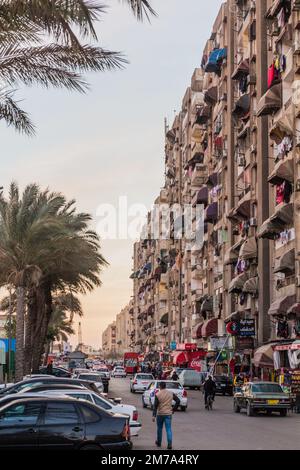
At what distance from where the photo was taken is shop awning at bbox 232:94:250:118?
216ft

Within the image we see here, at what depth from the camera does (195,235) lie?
94.8 m

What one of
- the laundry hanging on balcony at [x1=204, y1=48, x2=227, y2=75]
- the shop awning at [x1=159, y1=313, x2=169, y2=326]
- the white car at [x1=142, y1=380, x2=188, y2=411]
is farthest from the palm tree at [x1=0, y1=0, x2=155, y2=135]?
the shop awning at [x1=159, y1=313, x2=169, y2=326]

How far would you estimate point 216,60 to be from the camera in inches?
3091

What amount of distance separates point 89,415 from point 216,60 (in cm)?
6668

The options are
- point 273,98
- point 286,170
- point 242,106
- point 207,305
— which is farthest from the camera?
point 207,305

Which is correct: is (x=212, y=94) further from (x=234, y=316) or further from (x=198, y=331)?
(x=234, y=316)

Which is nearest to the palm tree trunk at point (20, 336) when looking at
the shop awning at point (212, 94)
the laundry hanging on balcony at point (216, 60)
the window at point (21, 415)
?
the window at point (21, 415)

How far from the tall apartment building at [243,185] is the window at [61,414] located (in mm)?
33739

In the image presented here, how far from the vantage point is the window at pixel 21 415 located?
48.9 ft

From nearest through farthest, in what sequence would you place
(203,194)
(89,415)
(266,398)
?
(89,415)
(266,398)
(203,194)

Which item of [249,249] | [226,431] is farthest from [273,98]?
[226,431]
